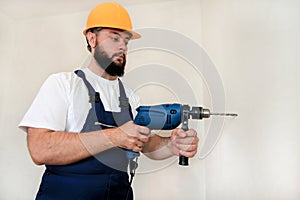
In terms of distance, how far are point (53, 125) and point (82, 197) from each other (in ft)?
0.93

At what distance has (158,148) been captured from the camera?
1149mm

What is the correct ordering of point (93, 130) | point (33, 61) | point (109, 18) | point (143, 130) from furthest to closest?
point (33, 61) < point (109, 18) < point (93, 130) < point (143, 130)

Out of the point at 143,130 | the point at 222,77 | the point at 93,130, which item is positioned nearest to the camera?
the point at 143,130

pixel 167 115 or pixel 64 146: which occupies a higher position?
pixel 167 115

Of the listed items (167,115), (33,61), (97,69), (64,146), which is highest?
(33,61)

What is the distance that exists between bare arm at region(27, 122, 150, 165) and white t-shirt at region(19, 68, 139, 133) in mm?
57

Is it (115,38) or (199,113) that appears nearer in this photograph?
(199,113)

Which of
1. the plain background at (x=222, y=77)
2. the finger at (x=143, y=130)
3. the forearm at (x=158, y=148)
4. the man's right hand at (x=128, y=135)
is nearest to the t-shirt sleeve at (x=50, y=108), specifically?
the man's right hand at (x=128, y=135)

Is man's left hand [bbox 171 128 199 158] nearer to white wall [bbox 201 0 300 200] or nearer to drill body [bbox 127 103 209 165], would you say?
drill body [bbox 127 103 209 165]

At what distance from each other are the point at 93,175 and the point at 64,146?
16 cm

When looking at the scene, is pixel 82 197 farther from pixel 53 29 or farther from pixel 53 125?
pixel 53 29

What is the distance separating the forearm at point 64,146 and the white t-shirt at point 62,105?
5 cm

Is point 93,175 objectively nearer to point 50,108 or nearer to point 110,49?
point 50,108

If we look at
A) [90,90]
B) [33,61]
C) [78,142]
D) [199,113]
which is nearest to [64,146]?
[78,142]
